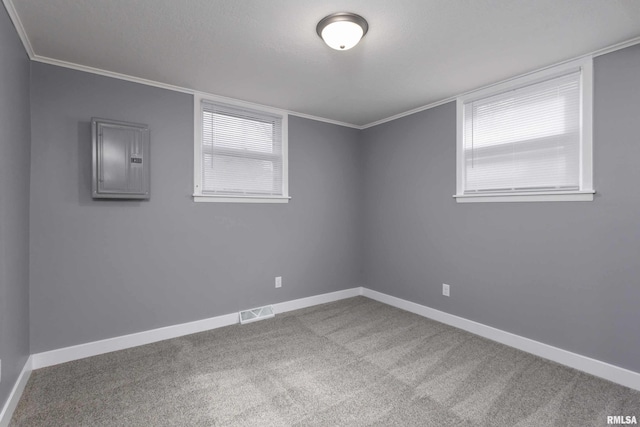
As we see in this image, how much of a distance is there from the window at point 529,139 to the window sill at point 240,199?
195 cm

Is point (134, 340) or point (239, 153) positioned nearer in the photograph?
point (134, 340)

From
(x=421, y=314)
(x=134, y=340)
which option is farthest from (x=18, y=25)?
(x=421, y=314)

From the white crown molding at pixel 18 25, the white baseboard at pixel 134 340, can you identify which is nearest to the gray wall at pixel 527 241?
the white baseboard at pixel 134 340

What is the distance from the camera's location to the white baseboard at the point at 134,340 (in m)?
2.41

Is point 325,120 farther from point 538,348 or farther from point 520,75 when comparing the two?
point 538,348

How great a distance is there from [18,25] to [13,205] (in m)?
1.13

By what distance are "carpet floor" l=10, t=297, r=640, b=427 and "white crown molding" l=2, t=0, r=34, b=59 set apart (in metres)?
2.36

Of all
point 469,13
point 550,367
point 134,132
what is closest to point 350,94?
point 469,13

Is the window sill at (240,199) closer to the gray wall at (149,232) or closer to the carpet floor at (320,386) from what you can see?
the gray wall at (149,232)

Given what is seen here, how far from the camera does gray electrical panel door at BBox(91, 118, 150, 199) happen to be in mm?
2500

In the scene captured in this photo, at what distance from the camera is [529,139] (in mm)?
2674

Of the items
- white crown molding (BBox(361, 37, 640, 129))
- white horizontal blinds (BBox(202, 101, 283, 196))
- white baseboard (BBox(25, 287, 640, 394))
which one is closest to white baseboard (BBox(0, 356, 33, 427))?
white baseboard (BBox(25, 287, 640, 394))

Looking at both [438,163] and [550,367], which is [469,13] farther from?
[550,367]

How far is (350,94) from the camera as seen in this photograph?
10.3ft
